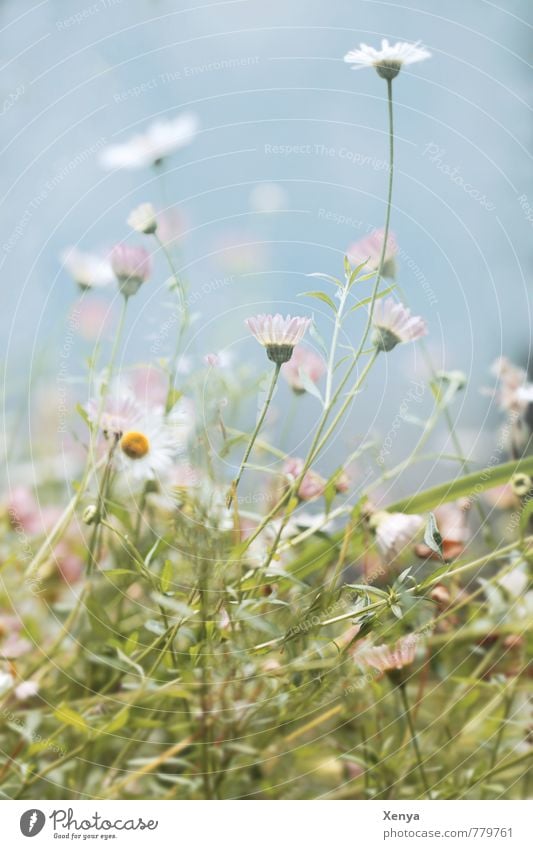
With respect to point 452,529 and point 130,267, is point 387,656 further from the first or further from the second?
point 130,267

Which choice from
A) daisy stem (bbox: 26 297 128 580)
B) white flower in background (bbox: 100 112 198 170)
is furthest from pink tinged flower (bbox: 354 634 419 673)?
white flower in background (bbox: 100 112 198 170)

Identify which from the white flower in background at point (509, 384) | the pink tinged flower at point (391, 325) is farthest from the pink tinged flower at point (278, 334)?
the white flower in background at point (509, 384)

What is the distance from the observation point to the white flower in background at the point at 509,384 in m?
0.43

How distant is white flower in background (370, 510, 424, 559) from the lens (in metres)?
0.36

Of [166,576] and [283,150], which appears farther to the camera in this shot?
[283,150]

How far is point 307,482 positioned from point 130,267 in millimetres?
123

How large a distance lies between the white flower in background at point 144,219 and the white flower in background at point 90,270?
24 millimetres

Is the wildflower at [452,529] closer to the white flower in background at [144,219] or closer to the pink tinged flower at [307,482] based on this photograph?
the pink tinged flower at [307,482]

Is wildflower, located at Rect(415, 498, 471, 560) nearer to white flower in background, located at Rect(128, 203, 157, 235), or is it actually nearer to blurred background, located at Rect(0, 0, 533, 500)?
blurred background, located at Rect(0, 0, 533, 500)

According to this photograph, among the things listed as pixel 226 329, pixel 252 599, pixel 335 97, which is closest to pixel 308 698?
pixel 252 599

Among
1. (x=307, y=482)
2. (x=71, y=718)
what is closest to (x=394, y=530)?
(x=307, y=482)

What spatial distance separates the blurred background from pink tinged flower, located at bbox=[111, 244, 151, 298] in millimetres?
39

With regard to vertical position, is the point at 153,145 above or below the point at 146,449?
above

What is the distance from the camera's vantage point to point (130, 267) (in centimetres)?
38
